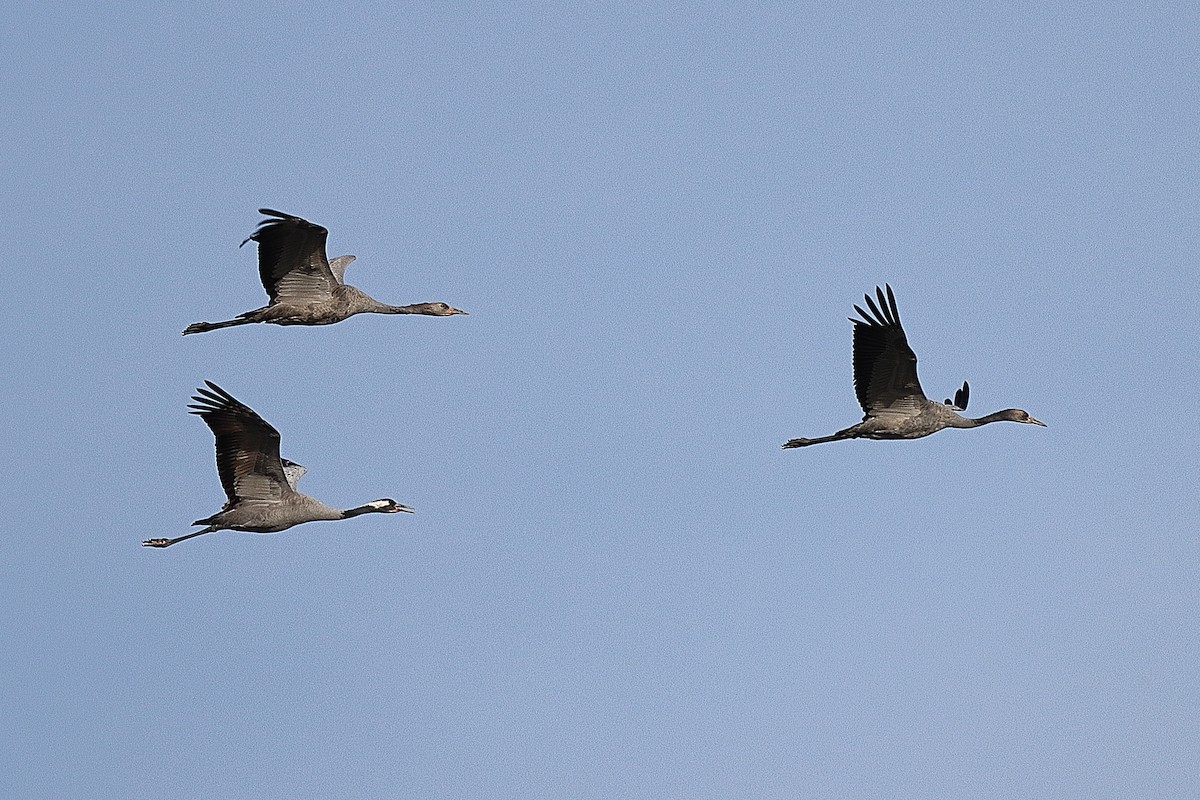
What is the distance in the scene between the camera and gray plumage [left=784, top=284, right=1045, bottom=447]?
31109mm

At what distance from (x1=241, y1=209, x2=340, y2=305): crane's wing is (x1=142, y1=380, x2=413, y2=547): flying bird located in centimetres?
287

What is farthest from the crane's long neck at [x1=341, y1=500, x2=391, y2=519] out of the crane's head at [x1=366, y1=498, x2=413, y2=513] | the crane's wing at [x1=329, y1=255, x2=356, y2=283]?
the crane's wing at [x1=329, y1=255, x2=356, y2=283]

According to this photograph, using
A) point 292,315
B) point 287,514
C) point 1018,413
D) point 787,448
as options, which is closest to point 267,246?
point 292,315

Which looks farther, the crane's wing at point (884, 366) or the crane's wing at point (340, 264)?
the crane's wing at point (340, 264)

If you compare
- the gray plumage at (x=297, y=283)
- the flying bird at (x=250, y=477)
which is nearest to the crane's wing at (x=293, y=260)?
the gray plumage at (x=297, y=283)

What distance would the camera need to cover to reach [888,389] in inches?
1262

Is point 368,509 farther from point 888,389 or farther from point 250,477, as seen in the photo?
point 888,389

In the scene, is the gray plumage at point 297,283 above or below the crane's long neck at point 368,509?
above

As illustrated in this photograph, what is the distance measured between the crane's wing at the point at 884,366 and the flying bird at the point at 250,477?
330 inches

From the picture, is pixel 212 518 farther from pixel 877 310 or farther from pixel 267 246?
pixel 877 310

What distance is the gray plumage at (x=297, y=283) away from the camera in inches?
1239

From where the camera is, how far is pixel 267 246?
104 feet

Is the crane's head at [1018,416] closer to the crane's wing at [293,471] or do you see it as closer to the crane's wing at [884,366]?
the crane's wing at [884,366]

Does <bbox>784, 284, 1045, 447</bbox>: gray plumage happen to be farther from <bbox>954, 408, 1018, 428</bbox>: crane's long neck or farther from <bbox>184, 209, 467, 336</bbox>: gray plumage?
<bbox>184, 209, 467, 336</bbox>: gray plumage
